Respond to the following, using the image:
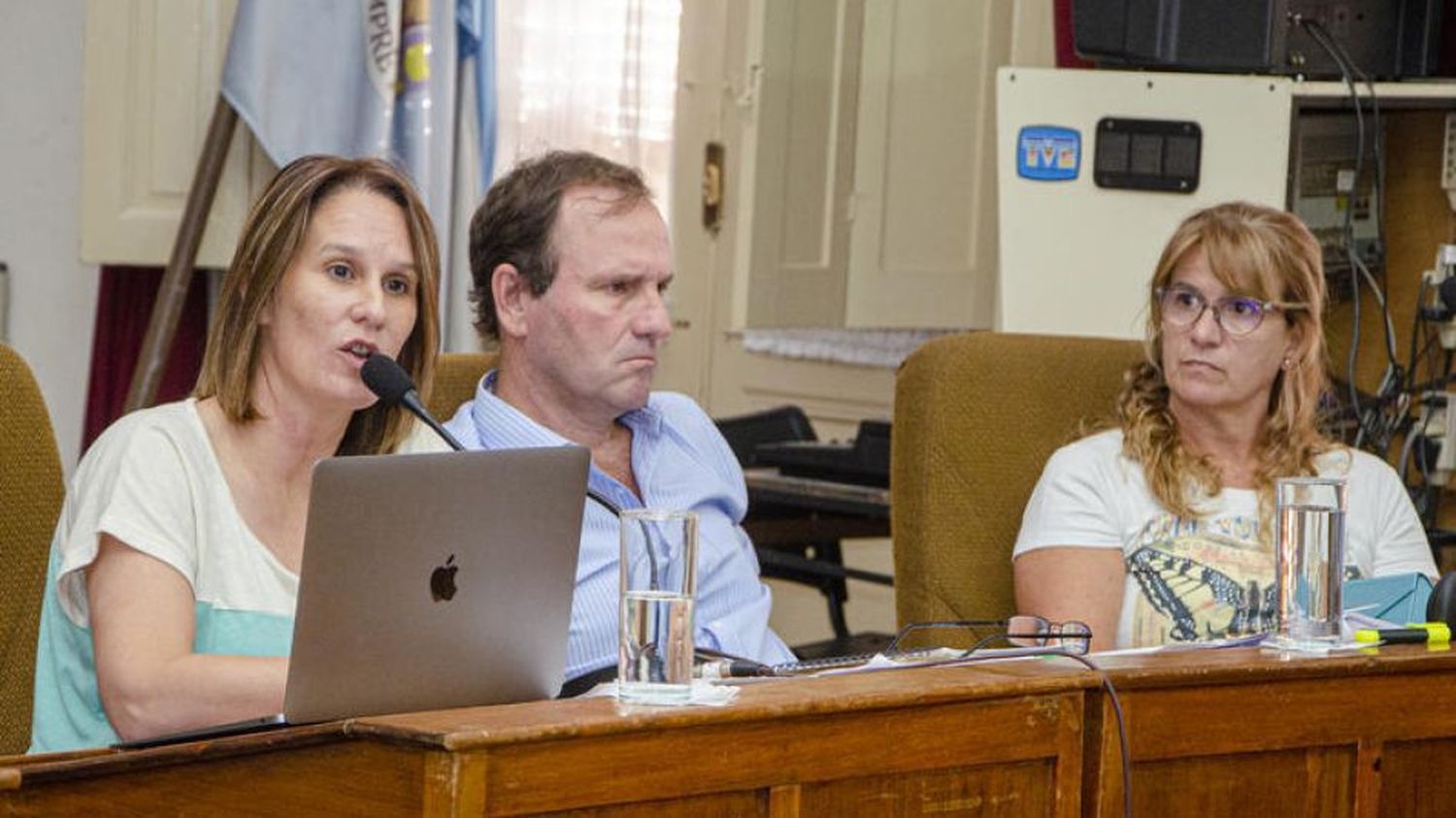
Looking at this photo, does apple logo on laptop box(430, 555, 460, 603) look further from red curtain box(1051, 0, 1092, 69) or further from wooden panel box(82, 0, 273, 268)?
red curtain box(1051, 0, 1092, 69)

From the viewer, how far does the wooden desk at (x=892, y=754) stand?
128 centimetres

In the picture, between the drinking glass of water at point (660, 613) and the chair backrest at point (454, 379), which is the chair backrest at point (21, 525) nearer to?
the chair backrest at point (454, 379)

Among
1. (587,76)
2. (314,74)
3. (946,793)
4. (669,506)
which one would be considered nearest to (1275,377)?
(669,506)

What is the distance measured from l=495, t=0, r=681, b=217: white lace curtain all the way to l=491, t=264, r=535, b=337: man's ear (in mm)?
2311

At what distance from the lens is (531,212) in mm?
2260

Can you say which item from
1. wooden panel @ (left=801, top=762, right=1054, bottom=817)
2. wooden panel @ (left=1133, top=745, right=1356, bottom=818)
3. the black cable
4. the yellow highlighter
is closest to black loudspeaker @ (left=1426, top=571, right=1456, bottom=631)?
the yellow highlighter

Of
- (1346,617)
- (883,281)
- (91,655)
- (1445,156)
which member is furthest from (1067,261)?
(91,655)

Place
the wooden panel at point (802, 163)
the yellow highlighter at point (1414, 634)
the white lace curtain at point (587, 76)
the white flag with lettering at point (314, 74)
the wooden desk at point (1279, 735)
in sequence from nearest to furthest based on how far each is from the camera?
the wooden desk at point (1279, 735), the yellow highlighter at point (1414, 634), the white flag with lettering at point (314, 74), the wooden panel at point (802, 163), the white lace curtain at point (587, 76)

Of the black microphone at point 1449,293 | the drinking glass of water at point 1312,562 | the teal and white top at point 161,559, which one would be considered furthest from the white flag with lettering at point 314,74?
the drinking glass of water at point 1312,562

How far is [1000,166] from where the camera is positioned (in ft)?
10.6

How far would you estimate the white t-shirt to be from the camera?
2.42 meters

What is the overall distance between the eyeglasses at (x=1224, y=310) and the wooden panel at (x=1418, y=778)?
31.7 inches

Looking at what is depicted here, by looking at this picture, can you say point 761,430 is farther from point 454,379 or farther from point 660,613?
point 660,613

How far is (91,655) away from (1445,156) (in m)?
2.22
